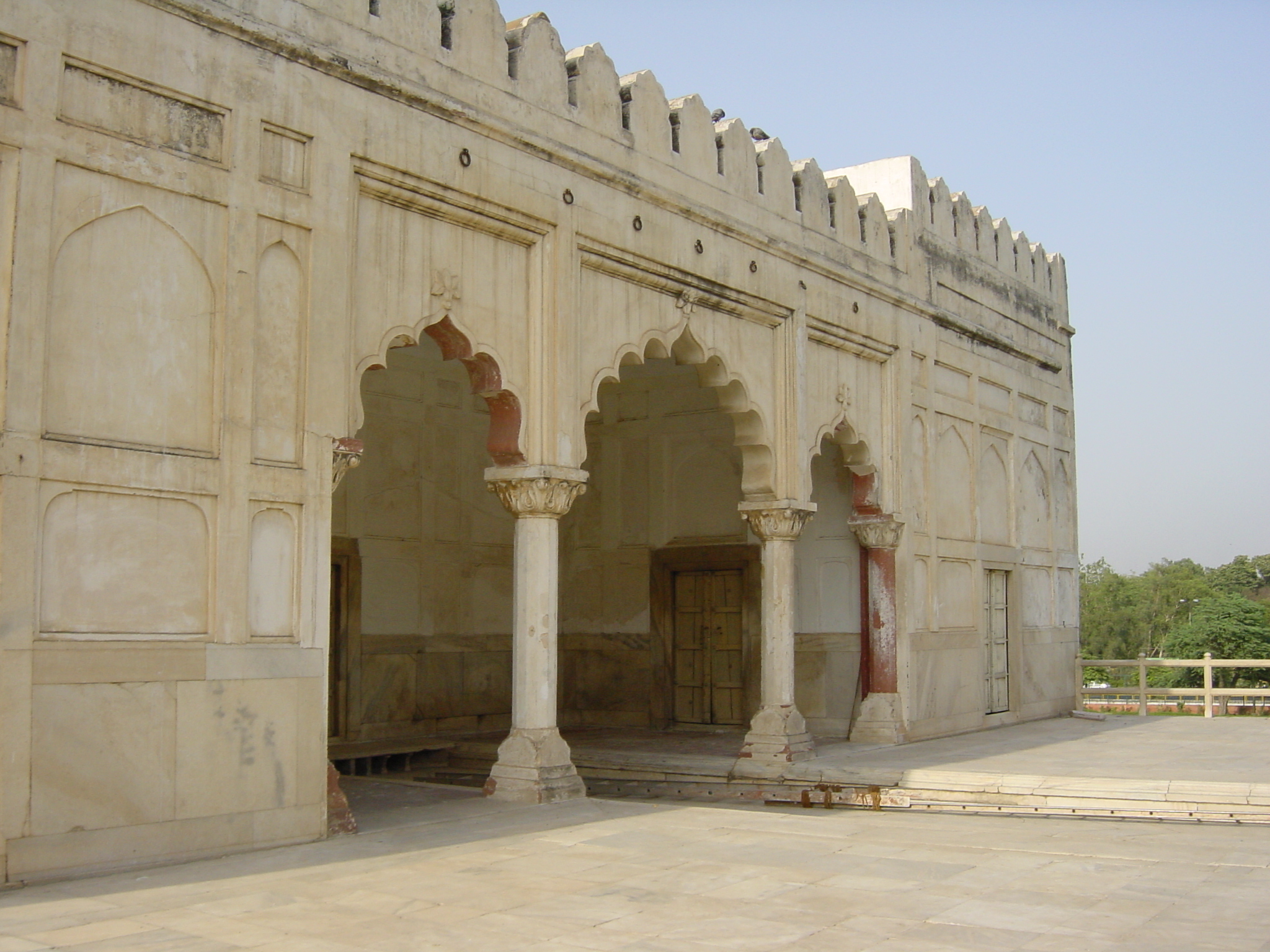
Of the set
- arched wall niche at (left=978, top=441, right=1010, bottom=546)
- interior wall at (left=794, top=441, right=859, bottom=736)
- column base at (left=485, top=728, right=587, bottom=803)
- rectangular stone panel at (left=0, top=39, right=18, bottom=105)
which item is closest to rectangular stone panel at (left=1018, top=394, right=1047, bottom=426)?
arched wall niche at (left=978, top=441, right=1010, bottom=546)

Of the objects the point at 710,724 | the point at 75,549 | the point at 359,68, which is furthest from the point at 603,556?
the point at 75,549

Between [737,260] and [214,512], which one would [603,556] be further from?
[214,512]

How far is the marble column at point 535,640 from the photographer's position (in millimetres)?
9242

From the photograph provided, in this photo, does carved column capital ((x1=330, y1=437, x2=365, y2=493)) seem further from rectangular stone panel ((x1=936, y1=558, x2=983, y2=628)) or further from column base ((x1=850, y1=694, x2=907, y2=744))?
rectangular stone panel ((x1=936, y1=558, x2=983, y2=628))

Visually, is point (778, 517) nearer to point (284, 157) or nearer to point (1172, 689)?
point (284, 157)

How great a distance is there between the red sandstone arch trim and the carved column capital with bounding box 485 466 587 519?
0.38 ft

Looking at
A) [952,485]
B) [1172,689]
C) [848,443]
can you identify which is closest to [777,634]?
[848,443]

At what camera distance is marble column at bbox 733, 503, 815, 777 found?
1170cm

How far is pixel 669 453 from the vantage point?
15.6 metres

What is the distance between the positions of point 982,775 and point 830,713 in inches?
146

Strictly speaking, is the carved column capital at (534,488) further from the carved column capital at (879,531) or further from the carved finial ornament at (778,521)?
the carved column capital at (879,531)

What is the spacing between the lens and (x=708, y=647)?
50.5ft

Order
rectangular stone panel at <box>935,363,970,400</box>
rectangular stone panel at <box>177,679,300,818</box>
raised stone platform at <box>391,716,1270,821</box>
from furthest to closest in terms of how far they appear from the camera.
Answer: rectangular stone panel at <box>935,363,970,400</box>
raised stone platform at <box>391,716,1270,821</box>
rectangular stone panel at <box>177,679,300,818</box>

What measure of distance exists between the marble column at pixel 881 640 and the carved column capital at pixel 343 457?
7.16m
